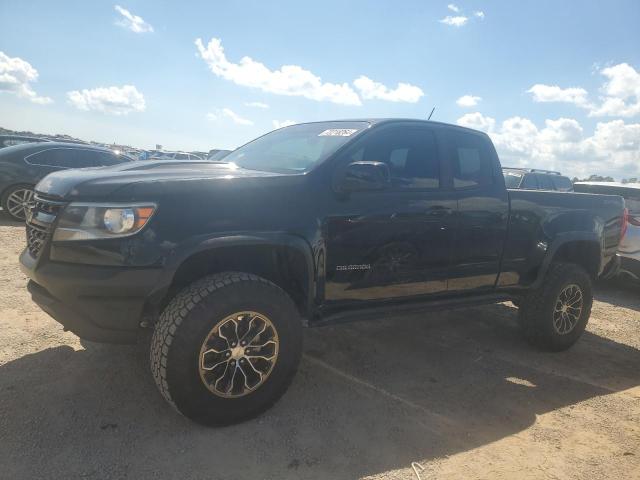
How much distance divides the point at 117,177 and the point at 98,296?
69cm

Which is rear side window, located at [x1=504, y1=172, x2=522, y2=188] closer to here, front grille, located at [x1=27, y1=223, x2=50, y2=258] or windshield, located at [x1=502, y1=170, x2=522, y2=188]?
windshield, located at [x1=502, y1=170, x2=522, y2=188]

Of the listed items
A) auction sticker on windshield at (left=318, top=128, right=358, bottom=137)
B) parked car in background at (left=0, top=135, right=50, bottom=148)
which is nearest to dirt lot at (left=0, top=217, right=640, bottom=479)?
auction sticker on windshield at (left=318, top=128, right=358, bottom=137)

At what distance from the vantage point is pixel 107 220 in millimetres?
2531

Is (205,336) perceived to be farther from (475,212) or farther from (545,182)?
(545,182)

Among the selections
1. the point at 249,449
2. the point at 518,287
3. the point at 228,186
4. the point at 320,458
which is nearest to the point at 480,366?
the point at 518,287

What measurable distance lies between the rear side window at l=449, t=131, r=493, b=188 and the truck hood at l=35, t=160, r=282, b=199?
1698 mm

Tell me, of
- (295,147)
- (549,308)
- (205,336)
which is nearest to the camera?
(205,336)

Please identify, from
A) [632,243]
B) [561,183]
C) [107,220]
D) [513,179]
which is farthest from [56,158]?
[561,183]

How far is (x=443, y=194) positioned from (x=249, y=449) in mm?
2288

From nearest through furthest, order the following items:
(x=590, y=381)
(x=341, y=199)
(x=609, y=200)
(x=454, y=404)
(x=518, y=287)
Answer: (x=341, y=199), (x=454, y=404), (x=590, y=381), (x=518, y=287), (x=609, y=200)

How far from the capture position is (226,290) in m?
2.69

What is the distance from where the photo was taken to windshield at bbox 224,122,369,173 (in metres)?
3.36

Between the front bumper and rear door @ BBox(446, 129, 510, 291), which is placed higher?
rear door @ BBox(446, 129, 510, 291)

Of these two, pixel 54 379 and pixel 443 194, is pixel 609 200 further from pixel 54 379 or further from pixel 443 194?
pixel 54 379
